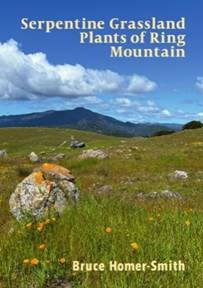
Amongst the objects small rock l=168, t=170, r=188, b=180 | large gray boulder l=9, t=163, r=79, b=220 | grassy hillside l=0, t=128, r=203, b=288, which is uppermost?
large gray boulder l=9, t=163, r=79, b=220

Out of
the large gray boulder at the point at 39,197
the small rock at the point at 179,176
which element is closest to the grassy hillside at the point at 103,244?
the large gray boulder at the point at 39,197

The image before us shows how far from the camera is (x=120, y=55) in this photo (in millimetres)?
11578

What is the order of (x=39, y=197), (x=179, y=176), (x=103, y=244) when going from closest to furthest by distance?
(x=103, y=244) < (x=39, y=197) < (x=179, y=176)

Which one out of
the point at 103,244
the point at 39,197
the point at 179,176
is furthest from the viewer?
the point at 179,176

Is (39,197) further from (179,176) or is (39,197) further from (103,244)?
(179,176)

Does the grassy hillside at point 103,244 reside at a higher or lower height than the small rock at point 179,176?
higher

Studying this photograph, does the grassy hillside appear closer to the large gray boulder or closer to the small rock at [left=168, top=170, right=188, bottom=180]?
the large gray boulder

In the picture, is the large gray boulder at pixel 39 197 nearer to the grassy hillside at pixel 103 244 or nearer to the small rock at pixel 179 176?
the grassy hillside at pixel 103 244

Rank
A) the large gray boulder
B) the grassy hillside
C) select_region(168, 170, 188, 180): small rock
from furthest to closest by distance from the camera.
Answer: select_region(168, 170, 188, 180): small rock → the large gray boulder → the grassy hillside

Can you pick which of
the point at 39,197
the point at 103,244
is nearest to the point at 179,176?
the point at 39,197

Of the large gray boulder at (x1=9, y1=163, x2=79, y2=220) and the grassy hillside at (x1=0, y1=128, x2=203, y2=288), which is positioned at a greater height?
the large gray boulder at (x1=9, y1=163, x2=79, y2=220)

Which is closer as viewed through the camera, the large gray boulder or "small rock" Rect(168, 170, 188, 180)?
the large gray boulder

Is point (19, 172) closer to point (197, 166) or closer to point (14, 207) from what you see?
point (197, 166)

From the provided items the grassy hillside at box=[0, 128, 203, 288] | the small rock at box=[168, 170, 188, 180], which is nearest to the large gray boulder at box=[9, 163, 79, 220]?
the grassy hillside at box=[0, 128, 203, 288]
